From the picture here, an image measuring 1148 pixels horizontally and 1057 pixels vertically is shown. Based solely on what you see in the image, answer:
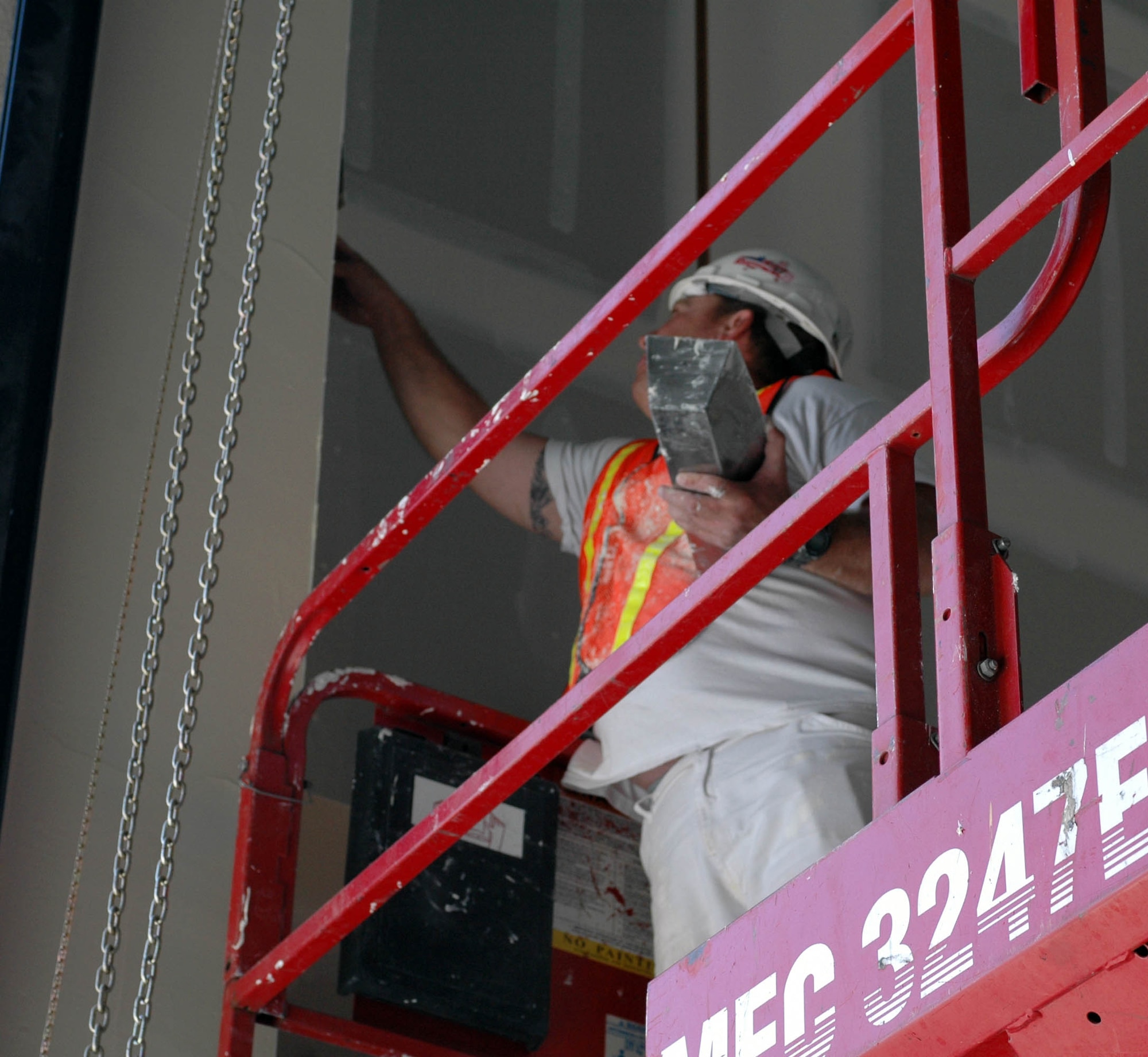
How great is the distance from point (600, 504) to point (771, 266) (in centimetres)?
76

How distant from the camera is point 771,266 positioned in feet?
15.1

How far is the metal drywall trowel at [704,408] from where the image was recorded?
3.05m

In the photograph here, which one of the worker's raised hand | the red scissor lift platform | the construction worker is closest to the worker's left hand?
the construction worker

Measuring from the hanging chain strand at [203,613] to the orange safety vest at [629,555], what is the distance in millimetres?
938

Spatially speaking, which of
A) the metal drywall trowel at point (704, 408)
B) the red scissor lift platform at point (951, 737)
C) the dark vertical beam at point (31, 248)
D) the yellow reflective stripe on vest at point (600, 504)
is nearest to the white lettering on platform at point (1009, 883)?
the red scissor lift platform at point (951, 737)

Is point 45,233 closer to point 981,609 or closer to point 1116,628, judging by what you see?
point 981,609

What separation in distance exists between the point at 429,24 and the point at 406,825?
278 centimetres

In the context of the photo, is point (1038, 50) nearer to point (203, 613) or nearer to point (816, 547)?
point (816, 547)

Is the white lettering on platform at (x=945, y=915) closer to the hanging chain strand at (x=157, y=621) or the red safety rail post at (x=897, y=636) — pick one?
the red safety rail post at (x=897, y=636)

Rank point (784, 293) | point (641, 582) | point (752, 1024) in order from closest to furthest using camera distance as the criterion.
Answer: point (752, 1024)
point (641, 582)
point (784, 293)

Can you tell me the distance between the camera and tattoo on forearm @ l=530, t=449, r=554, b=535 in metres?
4.84

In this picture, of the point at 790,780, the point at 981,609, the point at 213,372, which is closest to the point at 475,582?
the point at 213,372

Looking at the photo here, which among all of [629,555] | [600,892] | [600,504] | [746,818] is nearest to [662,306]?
[600,504]

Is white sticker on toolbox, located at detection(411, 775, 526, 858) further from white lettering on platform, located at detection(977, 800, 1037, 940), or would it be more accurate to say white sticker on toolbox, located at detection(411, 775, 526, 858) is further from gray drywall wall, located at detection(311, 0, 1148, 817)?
white lettering on platform, located at detection(977, 800, 1037, 940)
